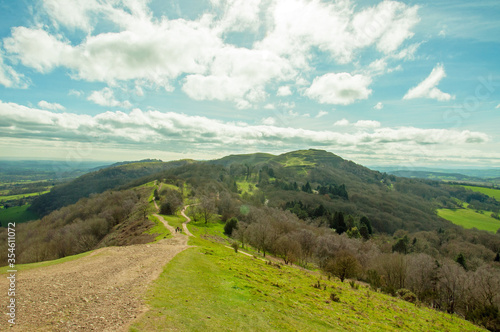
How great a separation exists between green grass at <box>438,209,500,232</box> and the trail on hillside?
211m

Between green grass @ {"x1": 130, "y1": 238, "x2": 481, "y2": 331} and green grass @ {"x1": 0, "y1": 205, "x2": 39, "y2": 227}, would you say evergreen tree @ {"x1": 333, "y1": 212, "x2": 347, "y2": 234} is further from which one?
green grass @ {"x1": 0, "y1": 205, "x2": 39, "y2": 227}

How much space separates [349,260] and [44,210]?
23964cm

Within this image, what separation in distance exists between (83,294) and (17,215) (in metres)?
229

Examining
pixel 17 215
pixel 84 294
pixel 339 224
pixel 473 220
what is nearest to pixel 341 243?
pixel 339 224

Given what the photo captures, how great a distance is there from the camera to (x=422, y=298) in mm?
35719

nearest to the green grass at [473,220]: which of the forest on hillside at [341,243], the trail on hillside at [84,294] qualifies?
the forest on hillside at [341,243]

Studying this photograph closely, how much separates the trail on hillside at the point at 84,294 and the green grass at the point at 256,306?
1.35 m

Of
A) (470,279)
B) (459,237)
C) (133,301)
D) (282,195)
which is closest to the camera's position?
(133,301)

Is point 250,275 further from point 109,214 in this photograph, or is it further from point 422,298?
point 109,214

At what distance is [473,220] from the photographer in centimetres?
16800

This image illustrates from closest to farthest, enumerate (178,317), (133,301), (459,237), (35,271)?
1. (178,317)
2. (133,301)
3. (35,271)
4. (459,237)

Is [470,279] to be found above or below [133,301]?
below

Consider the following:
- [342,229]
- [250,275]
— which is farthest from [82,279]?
[342,229]

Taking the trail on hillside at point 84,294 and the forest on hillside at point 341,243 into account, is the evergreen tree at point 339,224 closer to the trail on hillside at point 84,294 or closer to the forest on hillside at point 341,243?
the forest on hillside at point 341,243
